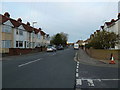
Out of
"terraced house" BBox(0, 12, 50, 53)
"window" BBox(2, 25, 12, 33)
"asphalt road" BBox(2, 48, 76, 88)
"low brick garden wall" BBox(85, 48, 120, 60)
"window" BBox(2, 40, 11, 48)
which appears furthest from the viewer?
"window" BBox(2, 25, 12, 33)

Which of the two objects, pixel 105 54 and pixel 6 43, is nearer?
pixel 105 54

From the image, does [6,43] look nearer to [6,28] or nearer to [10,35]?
[10,35]

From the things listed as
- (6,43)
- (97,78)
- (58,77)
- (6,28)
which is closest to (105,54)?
(97,78)

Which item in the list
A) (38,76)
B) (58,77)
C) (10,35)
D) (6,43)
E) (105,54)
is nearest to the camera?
(58,77)

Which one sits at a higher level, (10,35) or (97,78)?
(10,35)

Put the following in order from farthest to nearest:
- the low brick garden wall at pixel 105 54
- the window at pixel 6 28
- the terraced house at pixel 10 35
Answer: the window at pixel 6 28 → the terraced house at pixel 10 35 → the low brick garden wall at pixel 105 54

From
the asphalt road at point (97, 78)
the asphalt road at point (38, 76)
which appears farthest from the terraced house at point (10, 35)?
the asphalt road at point (97, 78)

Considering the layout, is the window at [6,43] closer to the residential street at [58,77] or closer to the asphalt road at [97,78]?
the residential street at [58,77]

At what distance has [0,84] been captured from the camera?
6.74 m

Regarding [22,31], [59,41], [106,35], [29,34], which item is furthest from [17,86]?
[59,41]

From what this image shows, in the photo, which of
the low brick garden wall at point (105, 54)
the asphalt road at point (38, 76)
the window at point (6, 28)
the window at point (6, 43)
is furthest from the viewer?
the window at point (6, 28)

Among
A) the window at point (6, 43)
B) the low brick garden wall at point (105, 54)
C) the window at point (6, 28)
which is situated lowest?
the low brick garden wall at point (105, 54)

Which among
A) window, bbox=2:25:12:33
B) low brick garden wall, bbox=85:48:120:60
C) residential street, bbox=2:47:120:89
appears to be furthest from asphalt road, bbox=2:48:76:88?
window, bbox=2:25:12:33

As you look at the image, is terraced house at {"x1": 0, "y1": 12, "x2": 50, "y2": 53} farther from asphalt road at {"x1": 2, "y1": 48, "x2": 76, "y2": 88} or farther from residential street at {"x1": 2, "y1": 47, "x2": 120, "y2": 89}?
residential street at {"x1": 2, "y1": 47, "x2": 120, "y2": 89}
